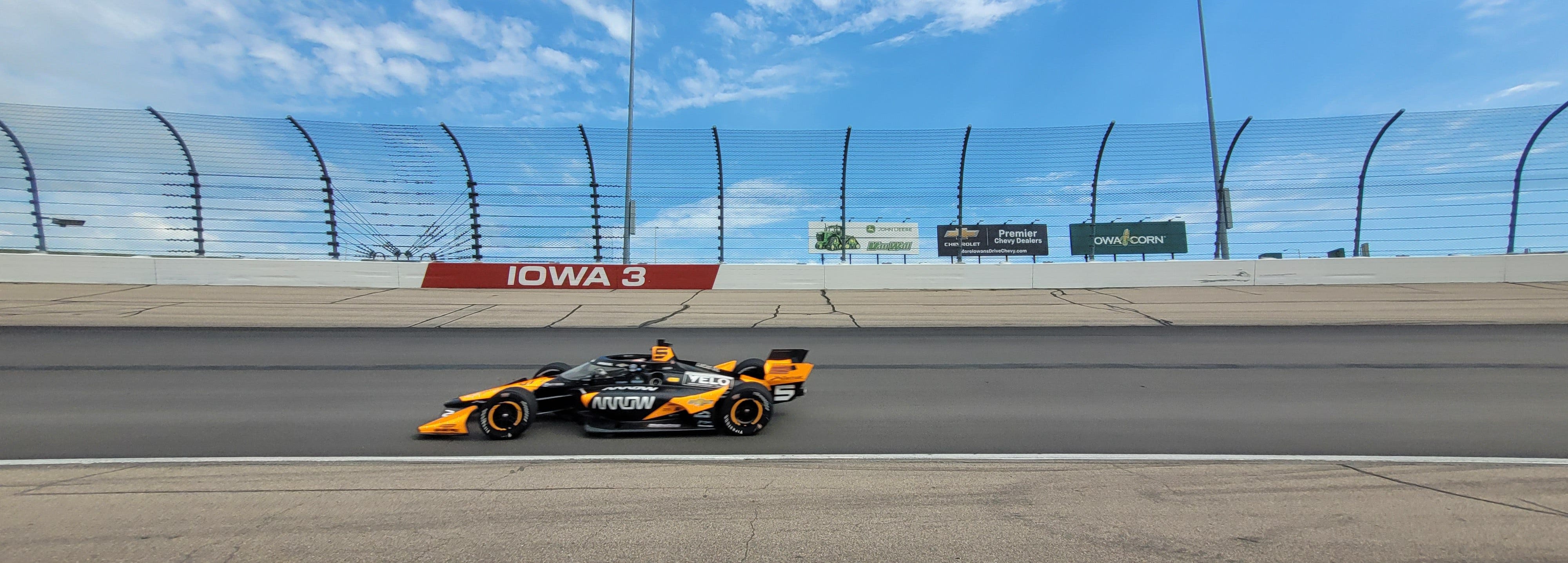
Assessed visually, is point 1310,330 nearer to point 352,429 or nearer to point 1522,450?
point 1522,450

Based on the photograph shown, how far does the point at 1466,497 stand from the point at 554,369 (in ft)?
21.2

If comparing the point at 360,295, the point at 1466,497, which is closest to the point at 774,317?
the point at 360,295

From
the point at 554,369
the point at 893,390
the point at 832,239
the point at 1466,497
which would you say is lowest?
the point at 1466,497

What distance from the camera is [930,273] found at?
53.9ft

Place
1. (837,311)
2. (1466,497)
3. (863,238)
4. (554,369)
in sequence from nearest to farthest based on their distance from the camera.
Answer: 1. (1466,497)
2. (554,369)
3. (837,311)
4. (863,238)

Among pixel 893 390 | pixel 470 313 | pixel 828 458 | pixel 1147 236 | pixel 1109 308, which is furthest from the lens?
pixel 1147 236

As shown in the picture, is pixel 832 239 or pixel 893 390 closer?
pixel 893 390

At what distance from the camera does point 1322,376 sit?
7.53 m

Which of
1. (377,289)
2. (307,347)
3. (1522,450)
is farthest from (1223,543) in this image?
(377,289)

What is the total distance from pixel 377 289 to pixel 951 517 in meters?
15.2

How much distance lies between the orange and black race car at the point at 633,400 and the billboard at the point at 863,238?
9.31 metres

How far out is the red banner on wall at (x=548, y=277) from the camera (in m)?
16.0

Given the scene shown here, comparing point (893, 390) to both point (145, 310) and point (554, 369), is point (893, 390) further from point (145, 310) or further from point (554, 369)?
point (145, 310)

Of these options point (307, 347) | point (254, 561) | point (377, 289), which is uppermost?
point (377, 289)
